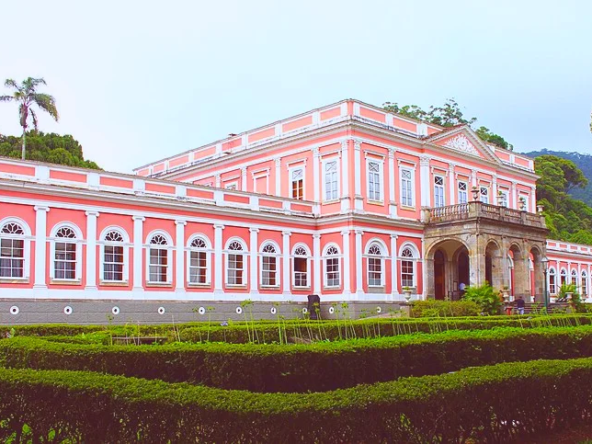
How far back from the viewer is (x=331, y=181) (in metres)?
30.7

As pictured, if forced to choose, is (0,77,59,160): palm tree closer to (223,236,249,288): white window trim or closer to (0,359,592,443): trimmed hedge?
(223,236,249,288): white window trim

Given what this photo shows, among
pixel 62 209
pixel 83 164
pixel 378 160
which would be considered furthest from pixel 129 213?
pixel 83 164

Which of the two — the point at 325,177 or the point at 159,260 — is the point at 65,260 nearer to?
the point at 159,260

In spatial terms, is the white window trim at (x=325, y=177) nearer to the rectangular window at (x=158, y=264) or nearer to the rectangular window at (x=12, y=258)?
the rectangular window at (x=158, y=264)

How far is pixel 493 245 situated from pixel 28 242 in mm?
19888

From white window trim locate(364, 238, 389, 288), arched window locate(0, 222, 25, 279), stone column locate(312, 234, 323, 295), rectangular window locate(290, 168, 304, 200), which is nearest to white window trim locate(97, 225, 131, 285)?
arched window locate(0, 222, 25, 279)

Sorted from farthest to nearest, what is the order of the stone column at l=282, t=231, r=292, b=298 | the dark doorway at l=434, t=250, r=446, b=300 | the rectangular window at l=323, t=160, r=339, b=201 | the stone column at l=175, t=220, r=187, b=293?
1. the dark doorway at l=434, t=250, r=446, b=300
2. the rectangular window at l=323, t=160, r=339, b=201
3. the stone column at l=282, t=231, r=292, b=298
4. the stone column at l=175, t=220, r=187, b=293

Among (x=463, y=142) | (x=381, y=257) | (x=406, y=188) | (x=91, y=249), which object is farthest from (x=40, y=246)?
(x=463, y=142)

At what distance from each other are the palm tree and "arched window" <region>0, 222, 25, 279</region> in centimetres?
1969

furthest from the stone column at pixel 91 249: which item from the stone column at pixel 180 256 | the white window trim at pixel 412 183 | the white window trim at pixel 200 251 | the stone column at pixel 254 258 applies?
the white window trim at pixel 412 183

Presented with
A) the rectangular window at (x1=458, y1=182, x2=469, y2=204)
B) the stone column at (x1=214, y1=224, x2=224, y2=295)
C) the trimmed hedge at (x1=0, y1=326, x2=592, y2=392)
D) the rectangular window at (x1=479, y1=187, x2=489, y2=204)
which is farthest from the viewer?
the rectangular window at (x1=479, y1=187, x2=489, y2=204)

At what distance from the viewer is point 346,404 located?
5715mm

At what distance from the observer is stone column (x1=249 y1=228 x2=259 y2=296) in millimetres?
28422

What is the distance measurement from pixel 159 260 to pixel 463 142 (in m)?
17.7
